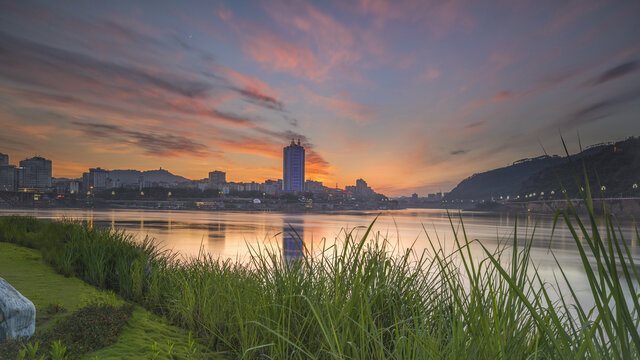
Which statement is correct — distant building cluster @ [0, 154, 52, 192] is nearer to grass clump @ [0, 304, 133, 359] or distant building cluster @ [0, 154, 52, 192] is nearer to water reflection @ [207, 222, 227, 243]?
water reflection @ [207, 222, 227, 243]

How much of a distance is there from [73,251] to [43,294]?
2.17 m

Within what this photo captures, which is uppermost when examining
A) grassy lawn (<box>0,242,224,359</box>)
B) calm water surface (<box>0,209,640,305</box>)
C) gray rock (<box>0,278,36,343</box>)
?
gray rock (<box>0,278,36,343</box>)

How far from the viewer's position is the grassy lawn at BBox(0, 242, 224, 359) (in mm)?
3279

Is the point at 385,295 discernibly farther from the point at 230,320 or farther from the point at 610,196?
the point at 610,196

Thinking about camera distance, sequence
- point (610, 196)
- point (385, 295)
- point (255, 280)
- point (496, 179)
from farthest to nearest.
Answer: point (496, 179), point (610, 196), point (255, 280), point (385, 295)

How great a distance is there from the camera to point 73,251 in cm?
627

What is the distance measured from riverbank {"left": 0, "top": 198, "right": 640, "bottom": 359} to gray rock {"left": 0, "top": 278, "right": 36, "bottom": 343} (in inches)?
66.9

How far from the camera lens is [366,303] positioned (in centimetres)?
246

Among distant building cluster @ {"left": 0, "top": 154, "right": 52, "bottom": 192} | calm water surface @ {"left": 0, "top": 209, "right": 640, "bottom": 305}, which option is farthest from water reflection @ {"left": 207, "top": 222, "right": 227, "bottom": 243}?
distant building cluster @ {"left": 0, "top": 154, "right": 52, "bottom": 192}

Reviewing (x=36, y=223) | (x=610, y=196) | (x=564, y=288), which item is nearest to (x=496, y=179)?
(x=610, y=196)

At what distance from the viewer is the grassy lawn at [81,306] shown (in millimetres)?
3279

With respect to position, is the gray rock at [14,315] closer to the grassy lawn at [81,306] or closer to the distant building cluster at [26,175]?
the grassy lawn at [81,306]

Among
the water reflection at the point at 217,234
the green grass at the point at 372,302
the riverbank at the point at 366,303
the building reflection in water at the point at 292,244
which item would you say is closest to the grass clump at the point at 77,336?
the green grass at the point at 372,302

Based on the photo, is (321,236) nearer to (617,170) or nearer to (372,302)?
(372,302)
